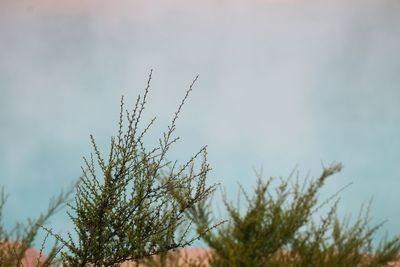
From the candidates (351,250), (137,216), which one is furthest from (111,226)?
(351,250)

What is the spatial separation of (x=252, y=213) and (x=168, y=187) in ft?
19.5

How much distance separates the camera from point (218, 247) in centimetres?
1539

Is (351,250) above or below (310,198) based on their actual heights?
below

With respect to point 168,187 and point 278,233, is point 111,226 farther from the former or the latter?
point 278,233

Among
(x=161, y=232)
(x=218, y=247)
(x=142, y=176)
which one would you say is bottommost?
(x=161, y=232)

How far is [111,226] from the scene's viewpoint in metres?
9.23

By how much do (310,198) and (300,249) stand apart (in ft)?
3.89

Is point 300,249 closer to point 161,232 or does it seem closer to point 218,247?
point 218,247

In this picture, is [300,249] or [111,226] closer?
[111,226]

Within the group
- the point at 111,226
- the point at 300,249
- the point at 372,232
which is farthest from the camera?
the point at 372,232

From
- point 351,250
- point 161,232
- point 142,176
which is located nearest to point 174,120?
point 142,176

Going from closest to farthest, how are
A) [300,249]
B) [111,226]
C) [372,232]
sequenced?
[111,226] → [300,249] → [372,232]

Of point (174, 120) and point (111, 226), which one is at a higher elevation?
point (174, 120)

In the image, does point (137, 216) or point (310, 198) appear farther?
point (310, 198)
